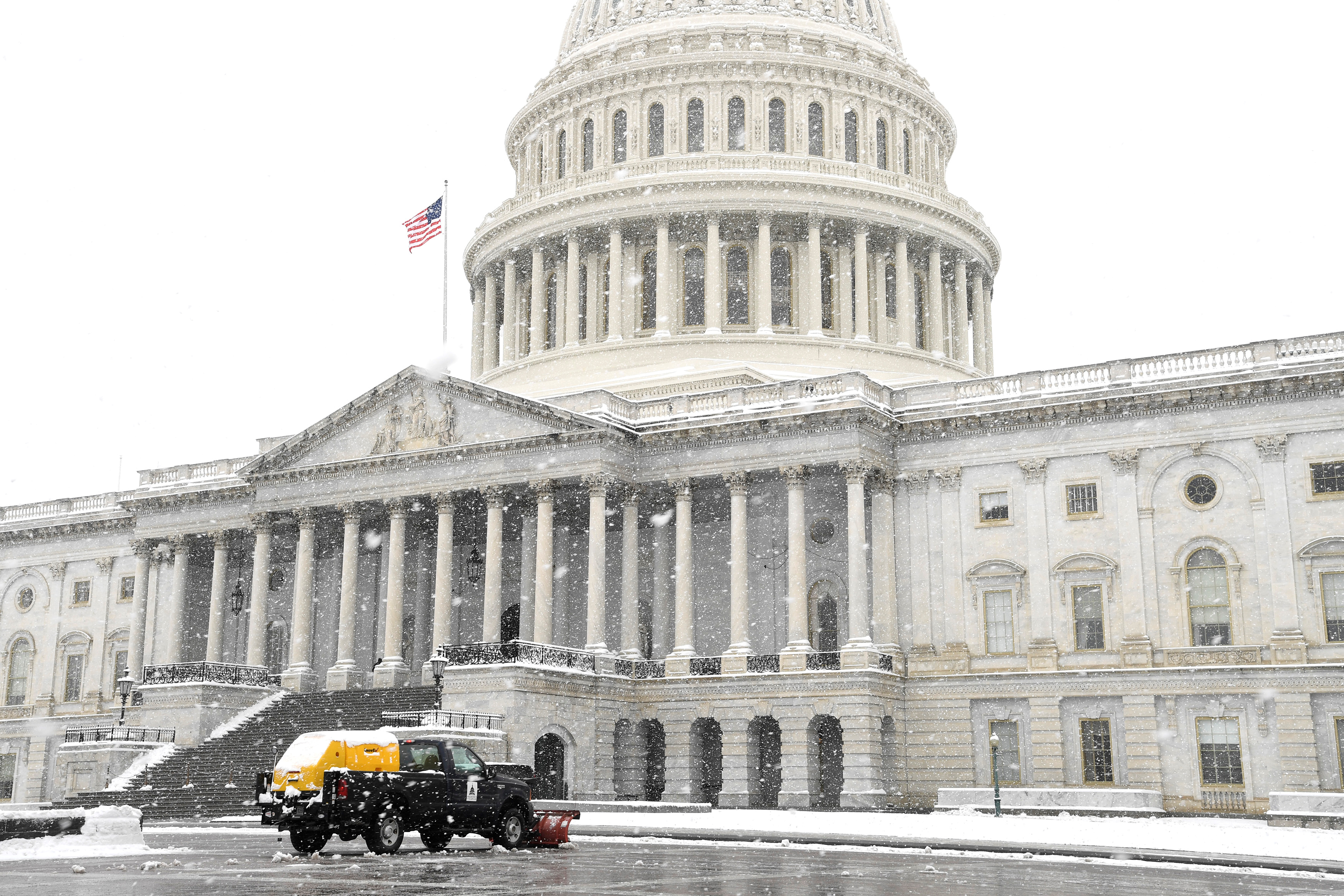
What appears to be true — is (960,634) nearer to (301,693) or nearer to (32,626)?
(301,693)

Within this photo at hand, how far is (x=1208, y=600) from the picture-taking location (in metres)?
44.2

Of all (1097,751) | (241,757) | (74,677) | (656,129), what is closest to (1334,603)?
(1097,751)

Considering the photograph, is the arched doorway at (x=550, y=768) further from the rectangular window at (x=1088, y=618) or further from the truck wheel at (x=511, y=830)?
the truck wheel at (x=511, y=830)

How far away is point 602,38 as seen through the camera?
2869 inches

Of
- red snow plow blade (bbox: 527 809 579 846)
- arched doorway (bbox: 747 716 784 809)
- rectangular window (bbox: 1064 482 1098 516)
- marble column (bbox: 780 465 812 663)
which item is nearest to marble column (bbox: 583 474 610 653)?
arched doorway (bbox: 747 716 784 809)

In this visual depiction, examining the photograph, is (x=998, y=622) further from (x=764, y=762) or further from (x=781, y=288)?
(x=781, y=288)

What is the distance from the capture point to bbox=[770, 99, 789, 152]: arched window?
67.5 metres

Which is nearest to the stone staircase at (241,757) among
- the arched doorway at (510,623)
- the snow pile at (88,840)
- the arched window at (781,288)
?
the arched doorway at (510,623)

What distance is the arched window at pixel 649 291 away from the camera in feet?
214

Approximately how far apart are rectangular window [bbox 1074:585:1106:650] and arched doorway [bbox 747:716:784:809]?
32.6 feet

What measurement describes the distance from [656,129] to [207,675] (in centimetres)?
3299

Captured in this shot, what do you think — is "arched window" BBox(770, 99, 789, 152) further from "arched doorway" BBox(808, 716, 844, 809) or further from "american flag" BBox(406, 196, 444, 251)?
"arched doorway" BBox(808, 716, 844, 809)

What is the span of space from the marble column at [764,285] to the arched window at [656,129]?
798 centimetres

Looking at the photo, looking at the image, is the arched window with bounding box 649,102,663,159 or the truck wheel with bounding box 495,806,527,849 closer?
the truck wheel with bounding box 495,806,527,849
